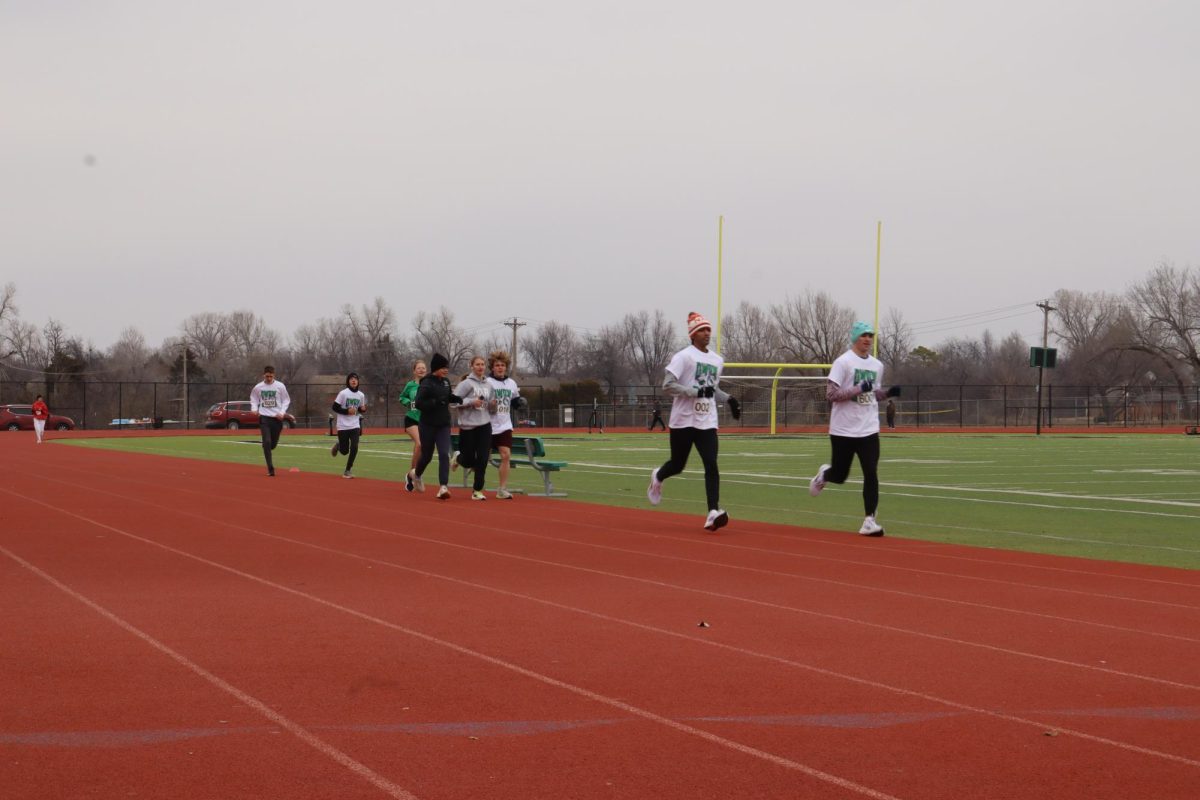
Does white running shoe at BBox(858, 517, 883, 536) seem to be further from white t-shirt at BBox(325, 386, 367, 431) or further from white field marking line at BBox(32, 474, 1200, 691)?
white t-shirt at BBox(325, 386, 367, 431)

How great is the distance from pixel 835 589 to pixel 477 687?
390cm

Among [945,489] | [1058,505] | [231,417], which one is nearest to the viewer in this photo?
[1058,505]

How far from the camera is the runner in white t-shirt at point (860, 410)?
1322 centimetres


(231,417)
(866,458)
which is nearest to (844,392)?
(866,458)

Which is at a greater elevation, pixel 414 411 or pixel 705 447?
pixel 414 411

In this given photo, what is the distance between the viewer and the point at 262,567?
405 inches

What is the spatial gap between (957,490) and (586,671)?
46.9ft

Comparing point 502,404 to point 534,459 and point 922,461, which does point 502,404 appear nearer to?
point 534,459

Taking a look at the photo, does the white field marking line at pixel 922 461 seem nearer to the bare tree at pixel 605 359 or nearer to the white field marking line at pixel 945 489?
the white field marking line at pixel 945 489

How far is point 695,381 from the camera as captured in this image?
13.2 m

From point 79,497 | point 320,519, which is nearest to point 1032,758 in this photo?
point 320,519

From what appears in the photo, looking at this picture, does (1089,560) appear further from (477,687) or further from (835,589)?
(477,687)

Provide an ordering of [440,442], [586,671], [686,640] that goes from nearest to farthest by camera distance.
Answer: [586,671], [686,640], [440,442]

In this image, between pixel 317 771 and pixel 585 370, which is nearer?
pixel 317 771
